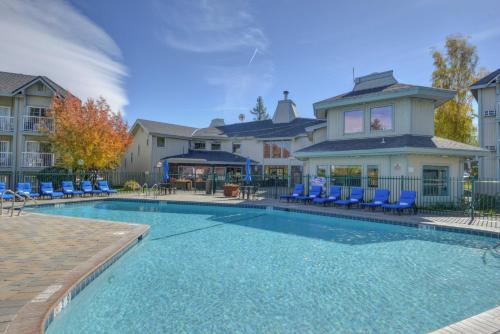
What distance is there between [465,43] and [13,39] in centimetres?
3299

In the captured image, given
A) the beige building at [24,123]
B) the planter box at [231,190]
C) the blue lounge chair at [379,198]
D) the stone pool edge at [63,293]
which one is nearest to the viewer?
the stone pool edge at [63,293]

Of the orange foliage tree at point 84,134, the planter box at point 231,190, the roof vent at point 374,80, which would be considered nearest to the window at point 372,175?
the roof vent at point 374,80

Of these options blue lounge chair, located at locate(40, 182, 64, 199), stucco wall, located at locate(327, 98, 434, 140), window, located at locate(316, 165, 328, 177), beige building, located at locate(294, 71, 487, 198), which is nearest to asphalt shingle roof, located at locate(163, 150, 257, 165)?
blue lounge chair, located at locate(40, 182, 64, 199)

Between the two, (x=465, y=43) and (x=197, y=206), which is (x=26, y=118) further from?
(x=465, y=43)

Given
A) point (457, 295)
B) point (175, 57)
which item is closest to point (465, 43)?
point (175, 57)

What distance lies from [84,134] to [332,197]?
673 inches

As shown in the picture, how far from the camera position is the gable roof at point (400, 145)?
14.8 metres

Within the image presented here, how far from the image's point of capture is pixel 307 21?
1659 cm

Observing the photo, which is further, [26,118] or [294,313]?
[26,118]

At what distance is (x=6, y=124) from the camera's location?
23.7m

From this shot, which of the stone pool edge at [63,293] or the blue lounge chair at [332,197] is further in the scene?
the blue lounge chair at [332,197]

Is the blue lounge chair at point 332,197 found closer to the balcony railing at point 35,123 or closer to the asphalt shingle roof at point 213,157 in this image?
the asphalt shingle roof at point 213,157

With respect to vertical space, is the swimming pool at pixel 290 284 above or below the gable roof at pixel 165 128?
below

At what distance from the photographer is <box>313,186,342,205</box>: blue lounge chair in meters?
16.2
